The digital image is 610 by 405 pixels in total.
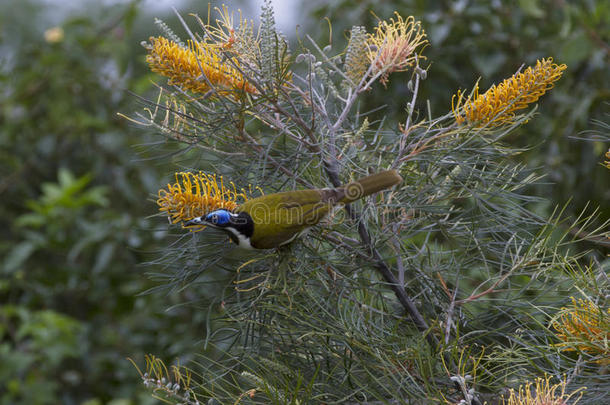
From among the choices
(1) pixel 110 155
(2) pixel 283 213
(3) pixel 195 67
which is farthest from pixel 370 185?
(1) pixel 110 155

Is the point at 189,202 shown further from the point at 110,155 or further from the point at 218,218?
the point at 110,155

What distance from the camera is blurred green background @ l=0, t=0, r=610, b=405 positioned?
1.66 meters

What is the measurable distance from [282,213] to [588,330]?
31 centimetres

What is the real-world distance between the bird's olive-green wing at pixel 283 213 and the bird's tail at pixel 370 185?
0.02 m

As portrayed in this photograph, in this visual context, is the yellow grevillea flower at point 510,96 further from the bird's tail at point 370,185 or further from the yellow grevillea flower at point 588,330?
the yellow grevillea flower at point 588,330

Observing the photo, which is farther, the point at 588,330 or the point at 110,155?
the point at 110,155

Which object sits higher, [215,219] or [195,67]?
[195,67]

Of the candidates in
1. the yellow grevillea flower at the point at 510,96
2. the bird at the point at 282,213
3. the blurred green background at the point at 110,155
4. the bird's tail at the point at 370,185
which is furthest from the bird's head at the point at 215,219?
the blurred green background at the point at 110,155

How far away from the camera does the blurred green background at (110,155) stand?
65.2 inches

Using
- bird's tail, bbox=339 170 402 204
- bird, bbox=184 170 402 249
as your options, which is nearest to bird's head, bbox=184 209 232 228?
bird, bbox=184 170 402 249

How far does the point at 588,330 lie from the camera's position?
0.56 metres

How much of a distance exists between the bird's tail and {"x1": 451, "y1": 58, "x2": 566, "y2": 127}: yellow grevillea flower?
0.10 m

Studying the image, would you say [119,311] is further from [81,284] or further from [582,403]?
[582,403]

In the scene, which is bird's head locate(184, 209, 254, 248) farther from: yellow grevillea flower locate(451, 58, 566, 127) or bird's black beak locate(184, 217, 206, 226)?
yellow grevillea flower locate(451, 58, 566, 127)
